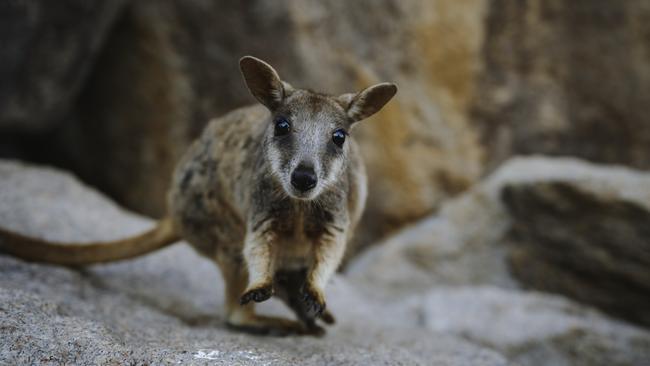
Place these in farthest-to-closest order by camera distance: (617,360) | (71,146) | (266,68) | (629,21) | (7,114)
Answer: (71,146) → (629,21) → (7,114) → (617,360) → (266,68)

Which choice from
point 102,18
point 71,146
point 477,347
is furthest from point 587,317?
point 71,146

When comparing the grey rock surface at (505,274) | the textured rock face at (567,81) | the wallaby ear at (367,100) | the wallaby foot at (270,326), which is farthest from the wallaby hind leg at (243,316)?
the textured rock face at (567,81)

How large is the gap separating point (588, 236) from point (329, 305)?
2534 mm

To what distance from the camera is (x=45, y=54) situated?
6.10 m

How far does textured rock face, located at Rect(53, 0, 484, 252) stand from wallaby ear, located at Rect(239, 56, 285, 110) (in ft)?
10.1

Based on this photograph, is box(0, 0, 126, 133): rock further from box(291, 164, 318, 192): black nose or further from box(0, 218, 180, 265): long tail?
box(291, 164, 318, 192): black nose

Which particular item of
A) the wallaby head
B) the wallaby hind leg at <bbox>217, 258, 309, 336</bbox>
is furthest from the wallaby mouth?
the wallaby hind leg at <bbox>217, 258, 309, 336</bbox>

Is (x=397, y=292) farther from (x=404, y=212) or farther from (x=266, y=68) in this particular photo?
(x=266, y=68)

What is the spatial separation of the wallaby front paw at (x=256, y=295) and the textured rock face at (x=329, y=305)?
252 mm

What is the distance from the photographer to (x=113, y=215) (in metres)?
5.86

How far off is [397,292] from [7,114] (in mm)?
4226

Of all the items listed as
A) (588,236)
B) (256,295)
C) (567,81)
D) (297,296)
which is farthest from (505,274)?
(256,295)

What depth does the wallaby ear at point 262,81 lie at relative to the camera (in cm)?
352

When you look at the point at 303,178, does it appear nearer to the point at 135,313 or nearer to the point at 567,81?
the point at 135,313
